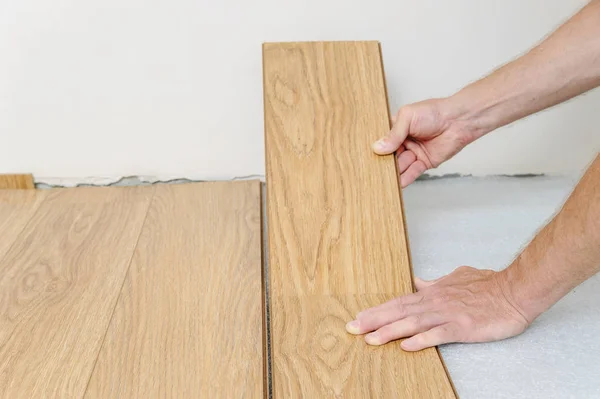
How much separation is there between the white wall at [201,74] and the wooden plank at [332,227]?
0.18 m

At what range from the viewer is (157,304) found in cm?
160

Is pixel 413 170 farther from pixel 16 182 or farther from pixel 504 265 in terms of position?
pixel 16 182

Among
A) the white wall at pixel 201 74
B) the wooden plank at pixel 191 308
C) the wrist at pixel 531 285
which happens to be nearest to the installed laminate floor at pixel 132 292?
the wooden plank at pixel 191 308

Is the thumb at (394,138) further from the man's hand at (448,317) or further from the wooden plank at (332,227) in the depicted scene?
the man's hand at (448,317)

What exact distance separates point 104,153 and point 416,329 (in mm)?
1221

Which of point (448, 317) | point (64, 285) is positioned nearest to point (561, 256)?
point (448, 317)

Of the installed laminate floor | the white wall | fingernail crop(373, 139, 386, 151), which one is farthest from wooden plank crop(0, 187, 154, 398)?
fingernail crop(373, 139, 386, 151)

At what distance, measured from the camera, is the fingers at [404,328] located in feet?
4.33

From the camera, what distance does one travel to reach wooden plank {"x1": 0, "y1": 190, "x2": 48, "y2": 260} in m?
1.90

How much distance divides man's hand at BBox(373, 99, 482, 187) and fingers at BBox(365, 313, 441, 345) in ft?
1.48

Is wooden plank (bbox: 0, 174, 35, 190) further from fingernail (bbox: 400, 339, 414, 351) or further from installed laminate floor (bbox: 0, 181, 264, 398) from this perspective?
fingernail (bbox: 400, 339, 414, 351)

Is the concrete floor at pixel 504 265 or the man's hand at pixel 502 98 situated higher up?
the man's hand at pixel 502 98

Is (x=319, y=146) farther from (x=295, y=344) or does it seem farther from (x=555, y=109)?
(x=555, y=109)

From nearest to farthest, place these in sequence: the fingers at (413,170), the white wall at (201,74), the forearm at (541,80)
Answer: the forearm at (541,80), the fingers at (413,170), the white wall at (201,74)
